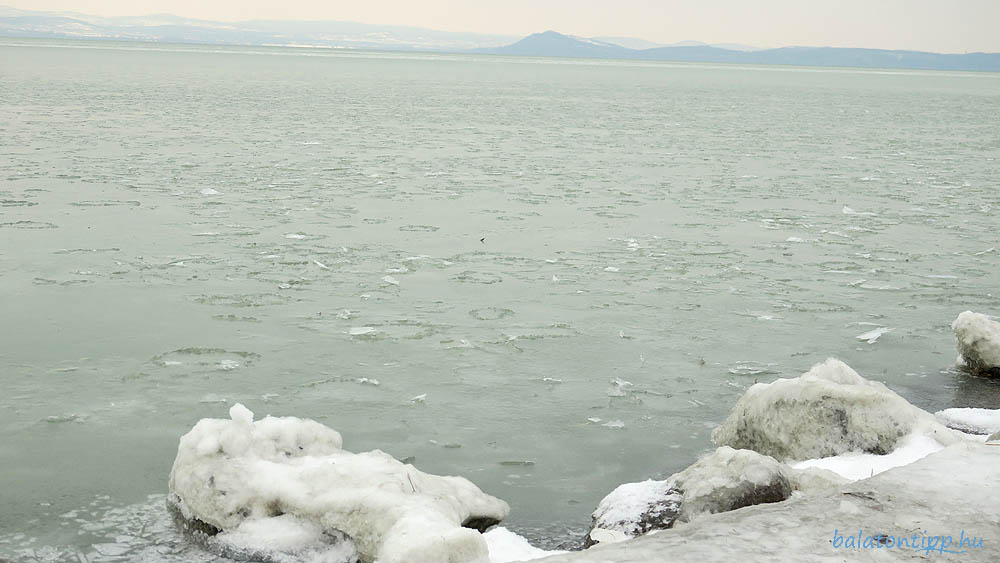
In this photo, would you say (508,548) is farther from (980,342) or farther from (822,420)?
(980,342)

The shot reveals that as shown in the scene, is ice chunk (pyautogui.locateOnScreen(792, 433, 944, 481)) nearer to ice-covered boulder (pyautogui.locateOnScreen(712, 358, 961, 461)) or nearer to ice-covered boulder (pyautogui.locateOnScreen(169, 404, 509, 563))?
ice-covered boulder (pyautogui.locateOnScreen(712, 358, 961, 461))

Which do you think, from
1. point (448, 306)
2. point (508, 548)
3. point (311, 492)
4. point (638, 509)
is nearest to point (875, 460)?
point (638, 509)

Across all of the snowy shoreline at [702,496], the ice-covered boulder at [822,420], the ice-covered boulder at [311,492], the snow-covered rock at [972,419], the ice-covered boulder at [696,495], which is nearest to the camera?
the snowy shoreline at [702,496]

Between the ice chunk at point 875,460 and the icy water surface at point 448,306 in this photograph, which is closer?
the ice chunk at point 875,460

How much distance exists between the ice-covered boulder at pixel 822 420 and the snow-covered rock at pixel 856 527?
4.34 ft

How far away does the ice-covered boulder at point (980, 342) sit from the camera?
732 cm

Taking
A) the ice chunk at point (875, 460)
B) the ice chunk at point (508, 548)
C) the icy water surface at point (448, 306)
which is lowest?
the icy water surface at point (448, 306)

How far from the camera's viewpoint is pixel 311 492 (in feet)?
15.7

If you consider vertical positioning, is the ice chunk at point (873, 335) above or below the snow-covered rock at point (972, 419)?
below

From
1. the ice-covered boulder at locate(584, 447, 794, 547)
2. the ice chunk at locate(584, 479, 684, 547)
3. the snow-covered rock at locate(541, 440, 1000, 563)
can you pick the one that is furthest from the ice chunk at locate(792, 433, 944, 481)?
the snow-covered rock at locate(541, 440, 1000, 563)

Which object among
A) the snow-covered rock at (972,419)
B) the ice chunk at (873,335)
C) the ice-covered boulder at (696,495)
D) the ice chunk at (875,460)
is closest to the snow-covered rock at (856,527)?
the ice-covered boulder at (696,495)

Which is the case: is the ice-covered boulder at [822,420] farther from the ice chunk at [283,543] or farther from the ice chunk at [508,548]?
the ice chunk at [283,543]

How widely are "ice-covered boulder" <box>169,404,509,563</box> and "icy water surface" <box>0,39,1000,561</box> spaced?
23 cm

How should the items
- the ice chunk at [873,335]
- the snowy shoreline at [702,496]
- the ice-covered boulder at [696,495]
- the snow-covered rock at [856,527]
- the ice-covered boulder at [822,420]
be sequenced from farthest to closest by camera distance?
the ice chunk at [873,335], the ice-covered boulder at [822,420], the ice-covered boulder at [696,495], the snowy shoreline at [702,496], the snow-covered rock at [856,527]
